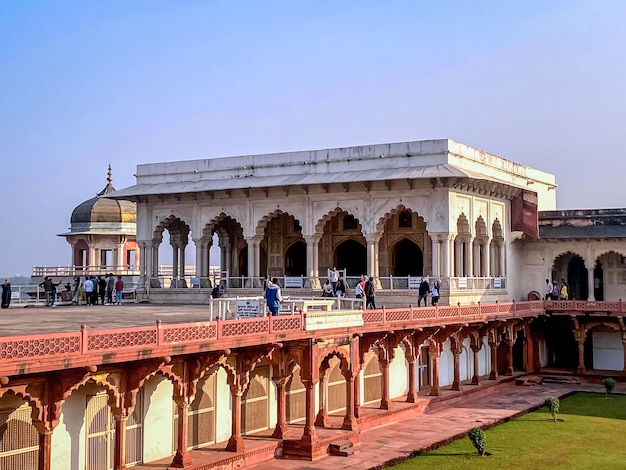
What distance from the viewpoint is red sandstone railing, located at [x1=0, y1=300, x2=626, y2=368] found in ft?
30.7

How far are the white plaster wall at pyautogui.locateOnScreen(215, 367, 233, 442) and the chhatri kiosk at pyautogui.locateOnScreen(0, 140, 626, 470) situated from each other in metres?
0.04

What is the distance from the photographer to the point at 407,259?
89.1 ft

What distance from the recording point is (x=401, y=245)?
27.0m

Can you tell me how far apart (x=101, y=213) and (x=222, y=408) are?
2504 centimetres

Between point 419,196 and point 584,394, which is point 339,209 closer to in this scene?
point 419,196

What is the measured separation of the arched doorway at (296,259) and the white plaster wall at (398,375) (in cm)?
867

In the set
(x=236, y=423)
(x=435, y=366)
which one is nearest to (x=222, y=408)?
(x=236, y=423)

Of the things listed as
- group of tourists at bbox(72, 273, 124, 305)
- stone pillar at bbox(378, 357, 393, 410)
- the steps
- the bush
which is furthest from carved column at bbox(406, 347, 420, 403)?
group of tourists at bbox(72, 273, 124, 305)

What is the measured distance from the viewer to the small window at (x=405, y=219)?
26219mm

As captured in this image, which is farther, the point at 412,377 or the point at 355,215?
the point at 355,215

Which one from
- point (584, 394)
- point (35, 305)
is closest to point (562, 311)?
point (584, 394)

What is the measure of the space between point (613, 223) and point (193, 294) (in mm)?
14130

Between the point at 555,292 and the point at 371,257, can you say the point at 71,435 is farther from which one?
the point at 555,292

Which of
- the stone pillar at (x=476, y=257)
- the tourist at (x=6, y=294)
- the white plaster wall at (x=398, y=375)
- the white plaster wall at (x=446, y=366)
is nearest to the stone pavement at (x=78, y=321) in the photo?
the tourist at (x=6, y=294)
